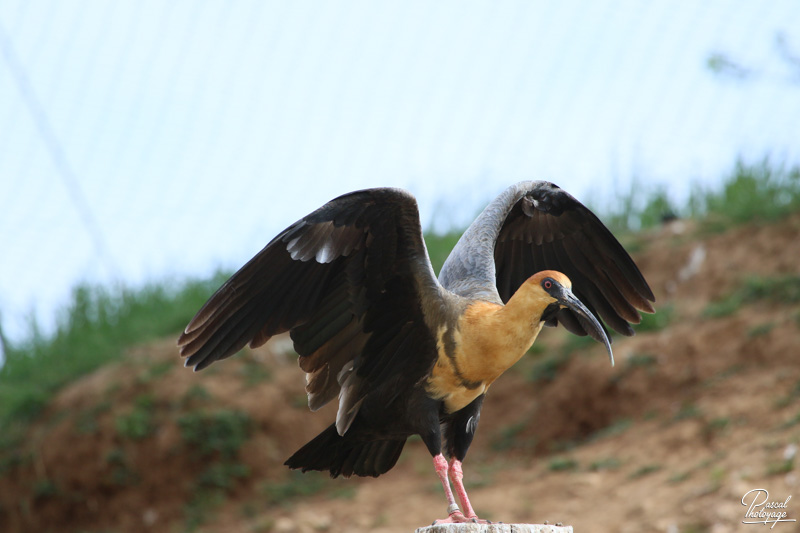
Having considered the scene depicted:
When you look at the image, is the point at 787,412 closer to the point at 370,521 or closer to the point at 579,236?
the point at 579,236

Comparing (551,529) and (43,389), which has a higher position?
(43,389)

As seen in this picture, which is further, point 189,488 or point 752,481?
point 189,488

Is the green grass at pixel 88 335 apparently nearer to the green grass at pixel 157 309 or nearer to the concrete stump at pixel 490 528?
the green grass at pixel 157 309

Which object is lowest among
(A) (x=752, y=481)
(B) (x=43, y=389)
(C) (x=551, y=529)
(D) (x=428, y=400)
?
(A) (x=752, y=481)

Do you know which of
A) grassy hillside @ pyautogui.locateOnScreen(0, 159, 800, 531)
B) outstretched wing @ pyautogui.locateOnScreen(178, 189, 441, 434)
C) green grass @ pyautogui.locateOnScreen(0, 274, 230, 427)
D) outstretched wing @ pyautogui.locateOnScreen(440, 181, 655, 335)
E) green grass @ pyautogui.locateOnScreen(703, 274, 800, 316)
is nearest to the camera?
outstretched wing @ pyautogui.locateOnScreen(178, 189, 441, 434)

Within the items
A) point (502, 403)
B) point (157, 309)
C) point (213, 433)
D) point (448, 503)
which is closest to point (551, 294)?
point (448, 503)

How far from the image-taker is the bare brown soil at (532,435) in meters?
5.91

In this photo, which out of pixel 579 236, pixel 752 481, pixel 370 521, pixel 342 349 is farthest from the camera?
pixel 370 521

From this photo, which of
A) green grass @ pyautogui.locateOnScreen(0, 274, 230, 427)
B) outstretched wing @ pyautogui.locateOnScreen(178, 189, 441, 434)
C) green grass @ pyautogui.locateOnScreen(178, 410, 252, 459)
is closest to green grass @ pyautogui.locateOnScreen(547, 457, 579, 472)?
green grass @ pyautogui.locateOnScreen(178, 410, 252, 459)

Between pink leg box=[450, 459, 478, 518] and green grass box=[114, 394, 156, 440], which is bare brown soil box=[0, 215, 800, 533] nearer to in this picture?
green grass box=[114, 394, 156, 440]

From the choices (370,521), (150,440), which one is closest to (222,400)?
(150,440)

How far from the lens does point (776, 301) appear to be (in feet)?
22.5

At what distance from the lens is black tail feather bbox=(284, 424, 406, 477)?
12.3ft

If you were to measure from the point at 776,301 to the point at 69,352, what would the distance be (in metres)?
6.75
